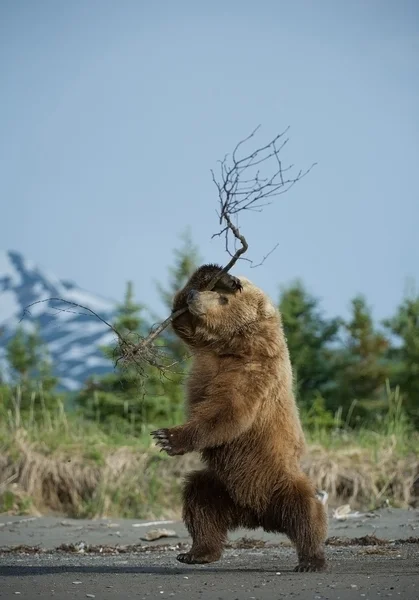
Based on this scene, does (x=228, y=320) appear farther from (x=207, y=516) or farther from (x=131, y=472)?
(x=131, y=472)

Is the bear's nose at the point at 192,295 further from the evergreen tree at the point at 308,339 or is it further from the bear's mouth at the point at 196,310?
the evergreen tree at the point at 308,339

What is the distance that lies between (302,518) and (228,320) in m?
1.33

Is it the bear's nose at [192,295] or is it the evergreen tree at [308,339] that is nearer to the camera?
the bear's nose at [192,295]

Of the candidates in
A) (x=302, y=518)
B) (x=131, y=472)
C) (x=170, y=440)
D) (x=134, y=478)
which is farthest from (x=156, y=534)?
(x=170, y=440)

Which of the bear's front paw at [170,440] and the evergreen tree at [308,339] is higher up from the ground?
the evergreen tree at [308,339]

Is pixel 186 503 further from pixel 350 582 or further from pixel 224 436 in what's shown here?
pixel 350 582

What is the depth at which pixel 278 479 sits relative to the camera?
23.2 ft

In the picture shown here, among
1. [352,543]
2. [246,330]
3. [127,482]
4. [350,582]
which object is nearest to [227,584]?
[350,582]

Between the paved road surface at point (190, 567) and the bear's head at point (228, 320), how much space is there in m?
1.46

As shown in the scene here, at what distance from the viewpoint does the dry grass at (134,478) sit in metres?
12.5

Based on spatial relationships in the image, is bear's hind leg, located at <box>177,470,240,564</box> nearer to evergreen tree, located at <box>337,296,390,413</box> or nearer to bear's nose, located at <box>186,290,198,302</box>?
bear's nose, located at <box>186,290,198,302</box>

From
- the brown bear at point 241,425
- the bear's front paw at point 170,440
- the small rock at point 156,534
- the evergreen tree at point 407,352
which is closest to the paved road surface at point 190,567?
the small rock at point 156,534

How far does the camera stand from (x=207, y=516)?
23.5 ft

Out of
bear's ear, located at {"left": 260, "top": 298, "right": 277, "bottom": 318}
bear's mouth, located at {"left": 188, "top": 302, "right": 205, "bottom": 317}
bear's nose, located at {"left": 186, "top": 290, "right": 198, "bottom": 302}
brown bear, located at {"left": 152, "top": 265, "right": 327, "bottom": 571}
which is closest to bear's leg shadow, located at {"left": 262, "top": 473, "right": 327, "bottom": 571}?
brown bear, located at {"left": 152, "top": 265, "right": 327, "bottom": 571}
